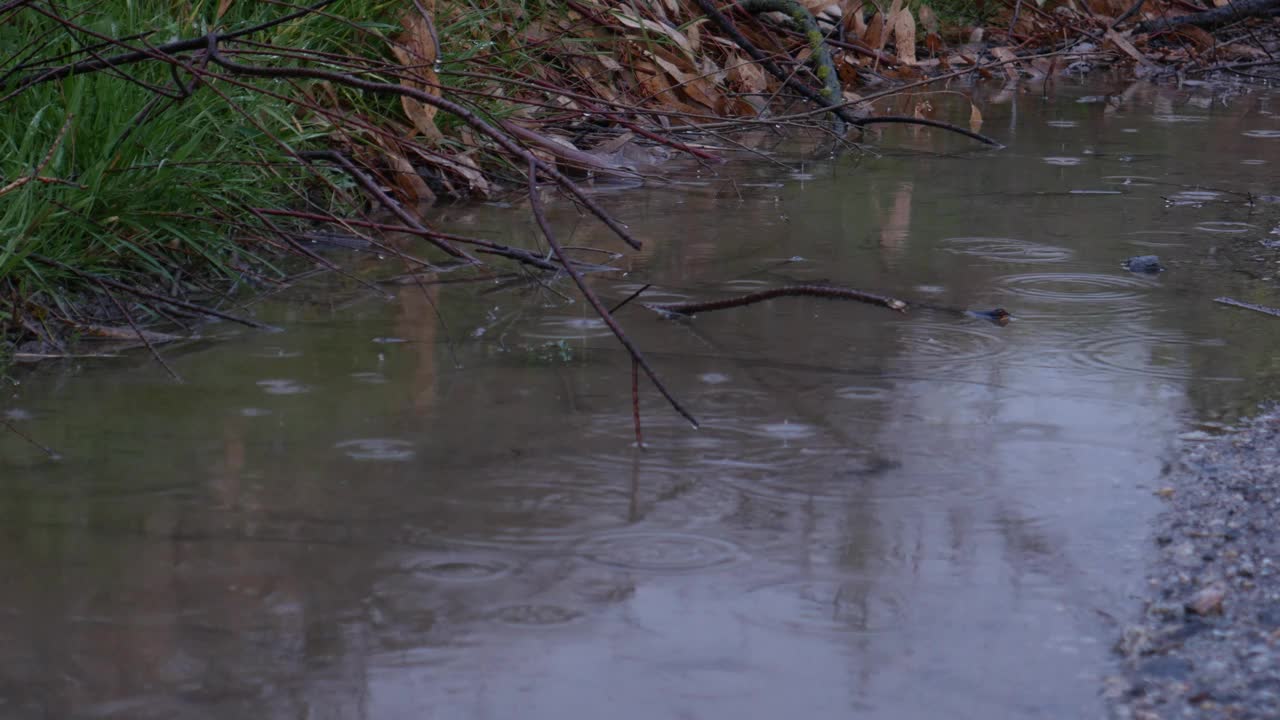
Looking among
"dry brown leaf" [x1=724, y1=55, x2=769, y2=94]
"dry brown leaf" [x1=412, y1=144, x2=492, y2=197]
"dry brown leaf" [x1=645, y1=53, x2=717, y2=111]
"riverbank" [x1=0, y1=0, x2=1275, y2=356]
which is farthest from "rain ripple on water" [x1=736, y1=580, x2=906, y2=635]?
"dry brown leaf" [x1=724, y1=55, x2=769, y2=94]

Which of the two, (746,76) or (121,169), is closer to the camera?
Answer: (121,169)

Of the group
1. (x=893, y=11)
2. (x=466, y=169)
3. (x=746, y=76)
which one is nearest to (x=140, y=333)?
(x=466, y=169)

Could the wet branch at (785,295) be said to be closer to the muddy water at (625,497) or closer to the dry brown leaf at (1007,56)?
the muddy water at (625,497)

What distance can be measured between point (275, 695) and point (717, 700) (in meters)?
0.47

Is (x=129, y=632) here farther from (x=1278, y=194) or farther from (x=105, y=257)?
(x=1278, y=194)

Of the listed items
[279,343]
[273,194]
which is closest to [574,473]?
[279,343]

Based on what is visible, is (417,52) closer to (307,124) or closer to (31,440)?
(307,124)

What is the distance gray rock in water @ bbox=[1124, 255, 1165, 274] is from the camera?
10.6 feet

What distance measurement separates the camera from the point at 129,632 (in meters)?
1.55

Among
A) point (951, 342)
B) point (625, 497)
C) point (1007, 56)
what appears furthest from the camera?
point (1007, 56)

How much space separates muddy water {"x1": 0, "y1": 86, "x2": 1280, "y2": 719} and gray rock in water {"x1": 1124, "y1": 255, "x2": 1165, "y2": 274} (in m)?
0.05

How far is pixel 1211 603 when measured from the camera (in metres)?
1.56

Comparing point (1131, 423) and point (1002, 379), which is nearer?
point (1131, 423)

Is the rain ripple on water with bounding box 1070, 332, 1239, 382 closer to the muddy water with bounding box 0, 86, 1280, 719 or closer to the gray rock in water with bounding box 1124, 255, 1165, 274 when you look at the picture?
the muddy water with bounding box 0, 86, 1280, 719
